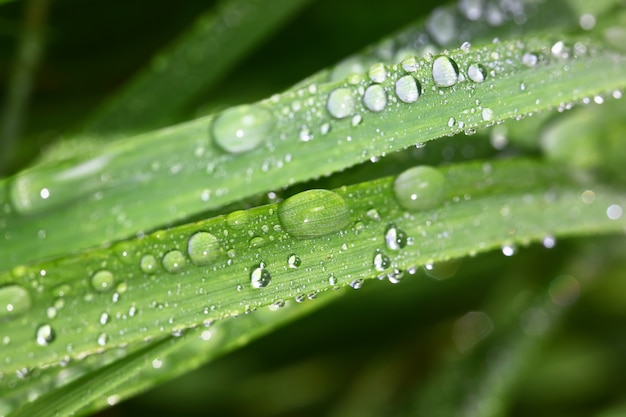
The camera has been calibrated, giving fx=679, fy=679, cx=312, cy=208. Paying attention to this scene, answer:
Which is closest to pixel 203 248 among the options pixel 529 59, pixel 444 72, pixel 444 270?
pixel 444 72

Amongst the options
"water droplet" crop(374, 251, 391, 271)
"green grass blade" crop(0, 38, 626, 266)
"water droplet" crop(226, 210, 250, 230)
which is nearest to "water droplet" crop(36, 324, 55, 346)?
"green grass blade" crop(0, 38, 626, 266)

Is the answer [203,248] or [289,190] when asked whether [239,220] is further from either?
[289,190]

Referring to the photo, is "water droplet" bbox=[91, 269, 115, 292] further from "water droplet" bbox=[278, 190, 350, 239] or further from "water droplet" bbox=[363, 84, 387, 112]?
"water droplet" bbox=[363, 84, 387, 112]

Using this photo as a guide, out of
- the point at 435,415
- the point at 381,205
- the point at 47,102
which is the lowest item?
the point at 435,415

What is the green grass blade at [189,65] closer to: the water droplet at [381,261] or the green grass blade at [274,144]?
the green grass blade at [274,144]

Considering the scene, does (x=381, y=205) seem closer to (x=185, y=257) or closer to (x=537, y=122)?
(x=185, y=257)

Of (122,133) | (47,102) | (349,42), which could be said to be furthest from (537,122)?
(47,102)

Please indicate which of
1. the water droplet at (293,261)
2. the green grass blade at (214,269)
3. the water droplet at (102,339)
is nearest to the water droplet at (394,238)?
the green grass blade at (214,269)
